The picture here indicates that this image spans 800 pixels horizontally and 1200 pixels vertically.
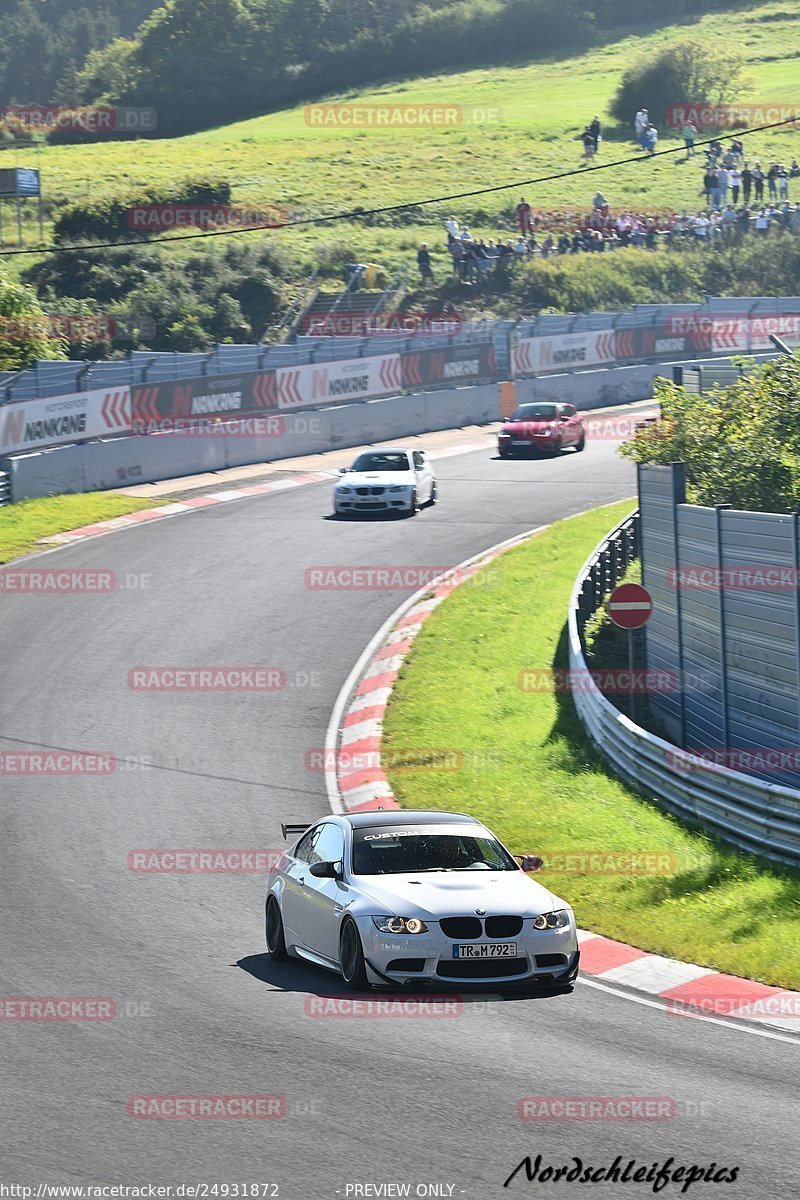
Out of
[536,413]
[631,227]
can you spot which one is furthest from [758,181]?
[536,413]

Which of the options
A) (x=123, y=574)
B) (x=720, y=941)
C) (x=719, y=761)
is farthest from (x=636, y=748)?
(x=123, y=574)

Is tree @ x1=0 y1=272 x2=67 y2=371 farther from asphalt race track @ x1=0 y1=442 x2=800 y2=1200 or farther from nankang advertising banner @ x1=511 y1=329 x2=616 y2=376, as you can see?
asphalt race track @ x1=0 y1=442 x2=800 y2=1200

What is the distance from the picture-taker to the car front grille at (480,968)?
10.5 m

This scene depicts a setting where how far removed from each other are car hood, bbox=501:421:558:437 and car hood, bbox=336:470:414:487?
7.18 m

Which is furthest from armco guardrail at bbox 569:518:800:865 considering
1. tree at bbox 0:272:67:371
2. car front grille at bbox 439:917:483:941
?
tree at bbox 0:272:67:371

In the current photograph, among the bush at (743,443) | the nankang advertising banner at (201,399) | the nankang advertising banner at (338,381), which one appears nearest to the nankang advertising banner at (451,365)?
the nankang advertising banner at (338,381)

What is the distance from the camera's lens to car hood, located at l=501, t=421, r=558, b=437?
3847 cm

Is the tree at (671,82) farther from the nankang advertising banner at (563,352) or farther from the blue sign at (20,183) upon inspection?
the nankang advertising banner at (563,352)

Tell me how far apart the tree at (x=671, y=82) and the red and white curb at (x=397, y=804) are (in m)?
73.2

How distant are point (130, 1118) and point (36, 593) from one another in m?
18.6

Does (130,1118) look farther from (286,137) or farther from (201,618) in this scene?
(286,137)

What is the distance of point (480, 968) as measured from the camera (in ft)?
34.5

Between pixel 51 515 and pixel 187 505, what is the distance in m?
3.18

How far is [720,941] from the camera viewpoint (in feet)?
42.3
